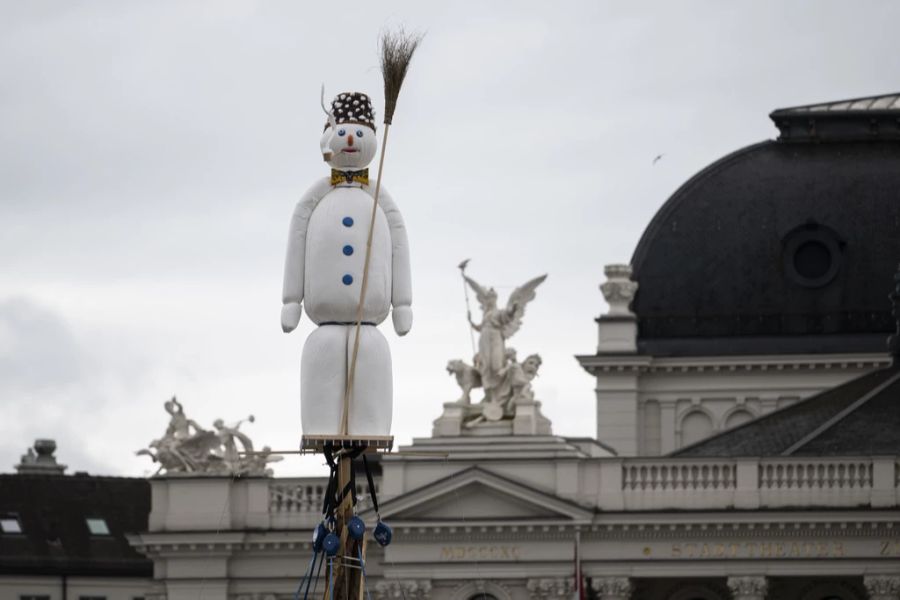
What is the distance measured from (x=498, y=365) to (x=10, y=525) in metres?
27.0

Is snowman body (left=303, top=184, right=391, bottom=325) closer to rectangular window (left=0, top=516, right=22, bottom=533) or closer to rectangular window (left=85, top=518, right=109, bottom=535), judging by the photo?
rectangular window (left=0, top=516, right=22, bottom=533)

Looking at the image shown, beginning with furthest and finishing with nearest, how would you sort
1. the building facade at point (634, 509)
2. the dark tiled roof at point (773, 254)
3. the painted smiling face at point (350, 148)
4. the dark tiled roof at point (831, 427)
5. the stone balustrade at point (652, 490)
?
the dark tiled roof at point (773, 254)
the dark tiled roof at point (831, 427)
the building facade at point (634, 509)
the stone balustrade at point (652, 490)
the painted smiling face at point (350, 148)

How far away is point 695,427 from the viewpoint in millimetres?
99500

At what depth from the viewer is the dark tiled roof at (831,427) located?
275ft

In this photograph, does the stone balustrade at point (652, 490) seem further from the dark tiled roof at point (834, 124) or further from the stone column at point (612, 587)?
the dark tiled roof at point (834, 124)

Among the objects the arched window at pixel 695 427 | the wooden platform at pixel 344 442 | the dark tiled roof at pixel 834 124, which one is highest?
the dark tiled roof at pixel 834 124

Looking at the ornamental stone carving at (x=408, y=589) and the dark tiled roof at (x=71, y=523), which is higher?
the dark tiled roof at (x=71, y=523)

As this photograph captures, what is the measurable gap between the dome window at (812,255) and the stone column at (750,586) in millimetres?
20490

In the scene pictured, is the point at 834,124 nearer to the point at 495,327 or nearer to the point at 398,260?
the point at 495,327

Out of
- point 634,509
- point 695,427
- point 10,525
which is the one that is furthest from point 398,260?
point 10,525

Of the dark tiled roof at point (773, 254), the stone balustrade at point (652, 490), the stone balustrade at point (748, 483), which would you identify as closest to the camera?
the stone balustrade at point (748, 483)

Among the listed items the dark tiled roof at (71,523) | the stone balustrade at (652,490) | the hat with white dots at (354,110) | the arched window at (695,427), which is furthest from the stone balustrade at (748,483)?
the hat with white dots at (354,110)

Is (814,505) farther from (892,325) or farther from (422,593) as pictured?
(892,325)

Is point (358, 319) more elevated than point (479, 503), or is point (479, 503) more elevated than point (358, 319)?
point (479, 503)
